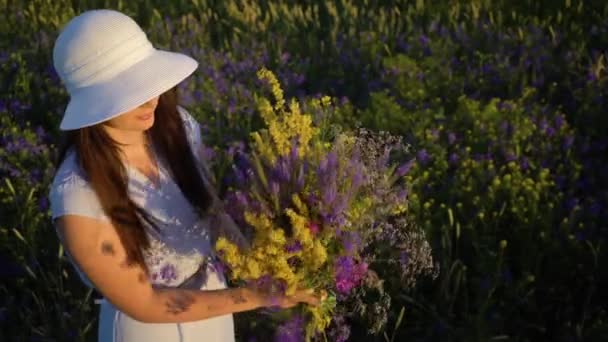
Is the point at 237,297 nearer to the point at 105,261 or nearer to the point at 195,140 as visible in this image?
the point at 105,261

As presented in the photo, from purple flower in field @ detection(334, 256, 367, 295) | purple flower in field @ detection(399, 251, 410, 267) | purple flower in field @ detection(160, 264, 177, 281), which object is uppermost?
purple flower in field @ detection(334, 256, 367, 295)

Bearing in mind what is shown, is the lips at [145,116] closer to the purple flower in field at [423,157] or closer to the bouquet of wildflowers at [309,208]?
the bouquet of wildflowers at [309,208]

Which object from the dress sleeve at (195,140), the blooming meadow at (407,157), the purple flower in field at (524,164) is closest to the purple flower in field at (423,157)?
the blooming meadow at (407,157)

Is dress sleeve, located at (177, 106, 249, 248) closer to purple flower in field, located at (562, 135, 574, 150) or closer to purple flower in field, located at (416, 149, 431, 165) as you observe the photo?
purple flower in field, located at (416, 149, 431, 165)

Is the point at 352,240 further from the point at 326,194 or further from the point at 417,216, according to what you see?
the point at 417,216

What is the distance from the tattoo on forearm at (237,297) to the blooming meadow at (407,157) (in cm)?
15

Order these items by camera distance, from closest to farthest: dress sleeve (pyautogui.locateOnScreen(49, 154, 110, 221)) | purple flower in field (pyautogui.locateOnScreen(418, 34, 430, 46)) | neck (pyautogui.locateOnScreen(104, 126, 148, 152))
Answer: dress sleeve (pyautogui.locateOnScreen(49, 154, 110, 221)) < neck (pyautogui.locateOnScreen(104, 126, 148, 152)) < purple flower in field (pyautogui.locateOnScreen(418, 34, 430, 46))

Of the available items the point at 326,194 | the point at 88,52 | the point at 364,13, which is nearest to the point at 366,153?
the point at 326,194

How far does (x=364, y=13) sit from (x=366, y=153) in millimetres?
4606

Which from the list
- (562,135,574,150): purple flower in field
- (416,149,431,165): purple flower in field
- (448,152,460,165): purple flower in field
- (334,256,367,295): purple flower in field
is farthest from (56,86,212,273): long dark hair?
(562,135,574,150): purple flower in field

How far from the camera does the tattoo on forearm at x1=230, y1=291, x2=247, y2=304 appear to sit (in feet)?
6.68

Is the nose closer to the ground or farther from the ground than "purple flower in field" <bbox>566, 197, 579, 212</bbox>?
farther from the ground

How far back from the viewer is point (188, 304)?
2068 mm

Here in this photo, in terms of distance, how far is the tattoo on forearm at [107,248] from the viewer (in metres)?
1.98
